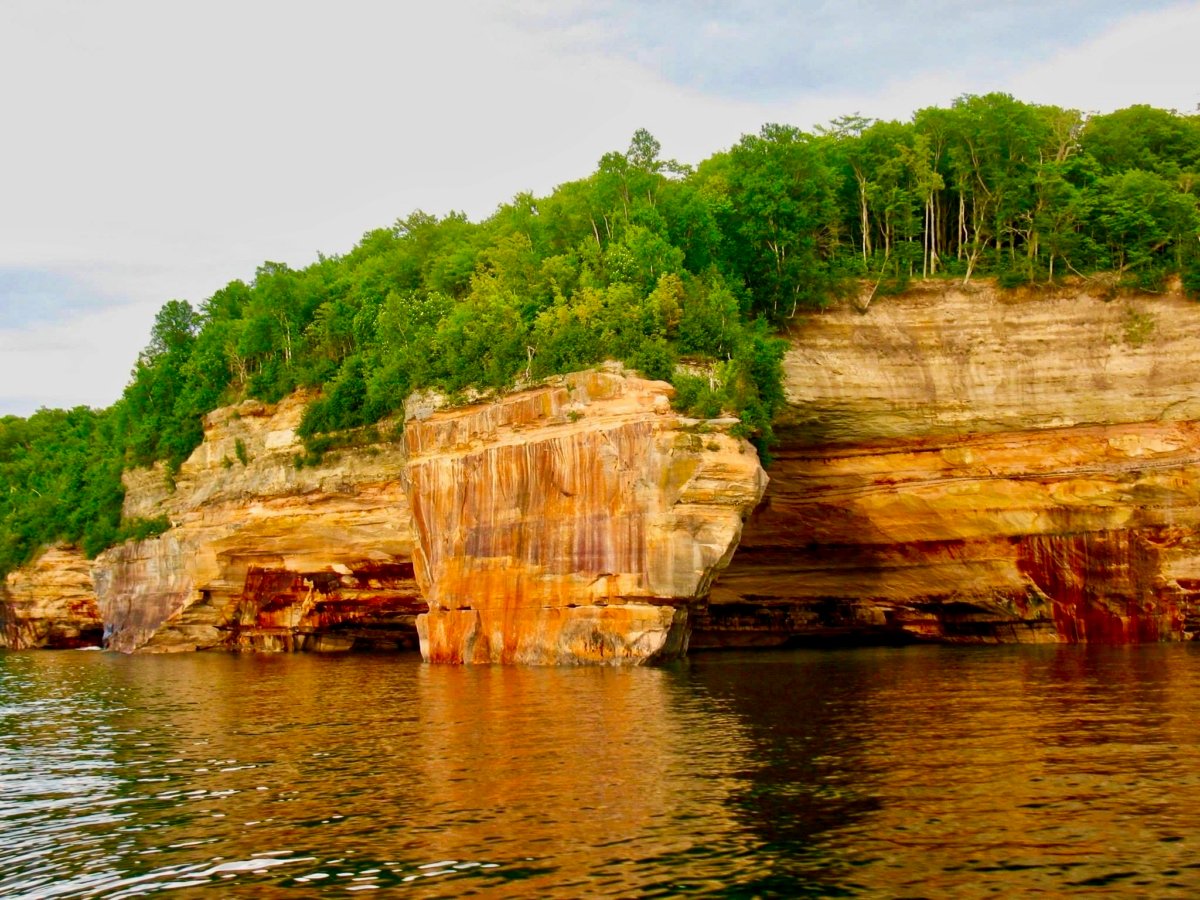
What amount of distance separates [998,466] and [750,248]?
13933 millimetres

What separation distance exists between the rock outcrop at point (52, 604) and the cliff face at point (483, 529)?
47.1 ft

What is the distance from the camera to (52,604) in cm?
6950

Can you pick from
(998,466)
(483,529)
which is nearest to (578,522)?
(483,529)

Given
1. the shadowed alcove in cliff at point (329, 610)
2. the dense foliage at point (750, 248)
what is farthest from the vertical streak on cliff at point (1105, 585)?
the shadowed alcove in cliff at point (329, 610)

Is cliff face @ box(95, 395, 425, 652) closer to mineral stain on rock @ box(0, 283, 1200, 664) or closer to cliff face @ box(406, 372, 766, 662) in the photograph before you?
mineral stain on rock @ box(0, 283, 1200, 664)

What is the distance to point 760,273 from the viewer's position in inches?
1884

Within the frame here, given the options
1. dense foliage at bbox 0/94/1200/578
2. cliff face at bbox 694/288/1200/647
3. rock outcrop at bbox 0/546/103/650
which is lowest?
rock outcrop at bbox 0/546/103/650

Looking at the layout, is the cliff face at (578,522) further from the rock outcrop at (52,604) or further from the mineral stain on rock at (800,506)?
the rock outcrop at (52,604)

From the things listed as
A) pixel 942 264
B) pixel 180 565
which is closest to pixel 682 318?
pixel 942 264

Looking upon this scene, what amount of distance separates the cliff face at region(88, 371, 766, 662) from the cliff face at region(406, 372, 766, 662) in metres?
0.06

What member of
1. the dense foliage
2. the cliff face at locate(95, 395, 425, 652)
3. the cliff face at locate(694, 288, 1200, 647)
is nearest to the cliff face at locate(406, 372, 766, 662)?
the dense foliage

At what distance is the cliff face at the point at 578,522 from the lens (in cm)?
3731

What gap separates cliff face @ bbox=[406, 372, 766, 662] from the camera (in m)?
37.3

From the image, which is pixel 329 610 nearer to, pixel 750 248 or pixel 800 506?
pixel 800 506
